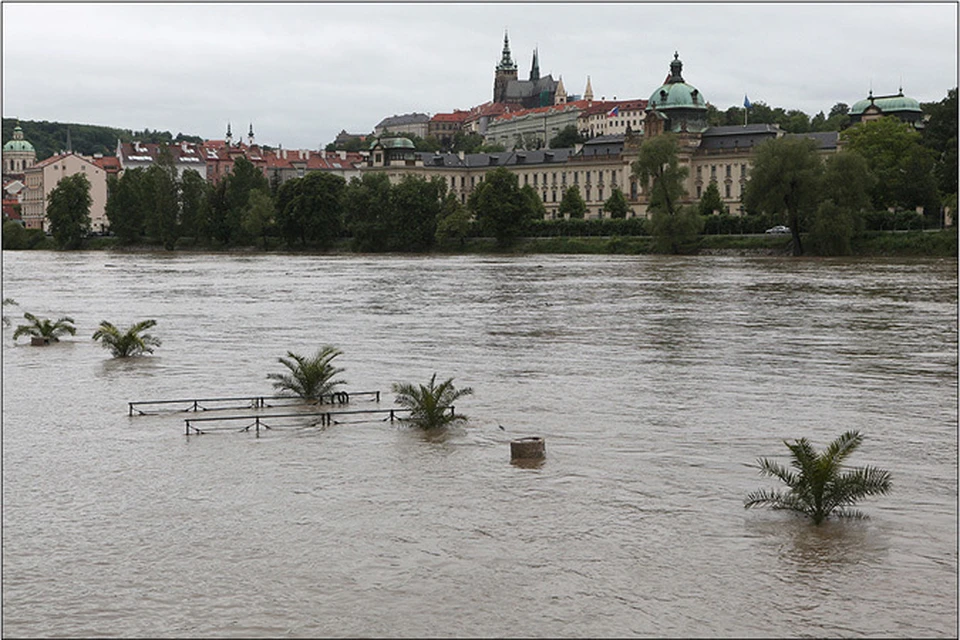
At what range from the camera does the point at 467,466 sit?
55.1 ft

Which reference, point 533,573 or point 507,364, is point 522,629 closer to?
point 533,573

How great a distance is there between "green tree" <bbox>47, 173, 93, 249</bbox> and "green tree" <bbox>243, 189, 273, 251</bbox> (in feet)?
77.5

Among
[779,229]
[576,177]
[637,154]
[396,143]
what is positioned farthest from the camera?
[396,143]

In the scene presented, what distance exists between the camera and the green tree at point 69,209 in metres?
148

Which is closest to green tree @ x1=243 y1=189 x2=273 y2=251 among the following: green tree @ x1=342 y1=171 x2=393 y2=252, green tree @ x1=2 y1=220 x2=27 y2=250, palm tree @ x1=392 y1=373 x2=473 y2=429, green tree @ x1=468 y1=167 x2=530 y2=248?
green tree @ x1=342 y1=171 x2=393 y2=252

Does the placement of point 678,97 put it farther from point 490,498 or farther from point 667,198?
point 490,498

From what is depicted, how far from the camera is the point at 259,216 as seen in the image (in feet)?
454

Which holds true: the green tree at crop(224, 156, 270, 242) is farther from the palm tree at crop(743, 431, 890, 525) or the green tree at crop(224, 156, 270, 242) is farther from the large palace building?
the palm tree at crop(743, 431, 890, 525)

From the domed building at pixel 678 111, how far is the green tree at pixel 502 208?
45475mm

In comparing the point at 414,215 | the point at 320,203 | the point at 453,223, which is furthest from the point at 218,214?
the point at 453,223

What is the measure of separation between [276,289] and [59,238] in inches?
4042

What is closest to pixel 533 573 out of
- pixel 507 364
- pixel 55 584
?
pixel 55 584

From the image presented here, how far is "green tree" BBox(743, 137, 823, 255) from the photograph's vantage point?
87.1 m

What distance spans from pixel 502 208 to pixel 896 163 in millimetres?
37185
